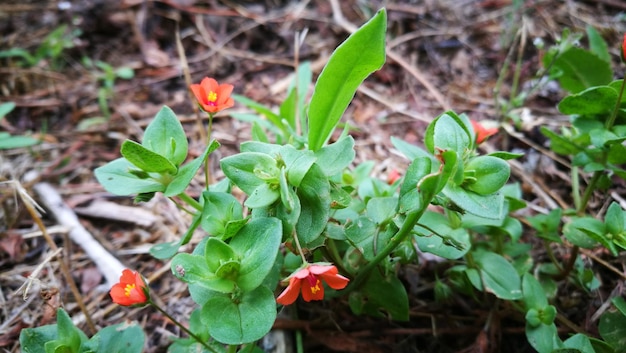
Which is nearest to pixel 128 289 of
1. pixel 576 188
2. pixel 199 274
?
pixel 199 274

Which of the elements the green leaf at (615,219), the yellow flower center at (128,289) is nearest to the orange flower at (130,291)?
the yellow flower center at (128,289)

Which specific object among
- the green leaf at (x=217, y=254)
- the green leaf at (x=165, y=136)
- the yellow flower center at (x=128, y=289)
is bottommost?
the yellow flower center at (x=128, y=289)

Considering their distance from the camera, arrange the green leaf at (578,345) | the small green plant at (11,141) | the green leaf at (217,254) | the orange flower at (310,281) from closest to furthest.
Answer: the orange flower at (310,281)
the green leaf at (217,254)
the green leaf at (578,345)
the small green plant at (11,141)

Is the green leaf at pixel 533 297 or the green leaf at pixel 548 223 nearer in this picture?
the green leaf at pixel 533 297

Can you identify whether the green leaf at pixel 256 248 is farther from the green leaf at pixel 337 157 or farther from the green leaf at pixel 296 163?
the green leaf at pixel 337 157

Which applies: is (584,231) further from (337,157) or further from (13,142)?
(13,142)

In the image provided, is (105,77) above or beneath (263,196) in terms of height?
beneath

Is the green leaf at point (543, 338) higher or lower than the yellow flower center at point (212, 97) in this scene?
lower

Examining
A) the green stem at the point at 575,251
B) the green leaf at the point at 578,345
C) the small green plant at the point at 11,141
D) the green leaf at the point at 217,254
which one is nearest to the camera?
the green leaf at the point at 217,254

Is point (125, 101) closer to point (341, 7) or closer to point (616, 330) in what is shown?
point (341, 7)
